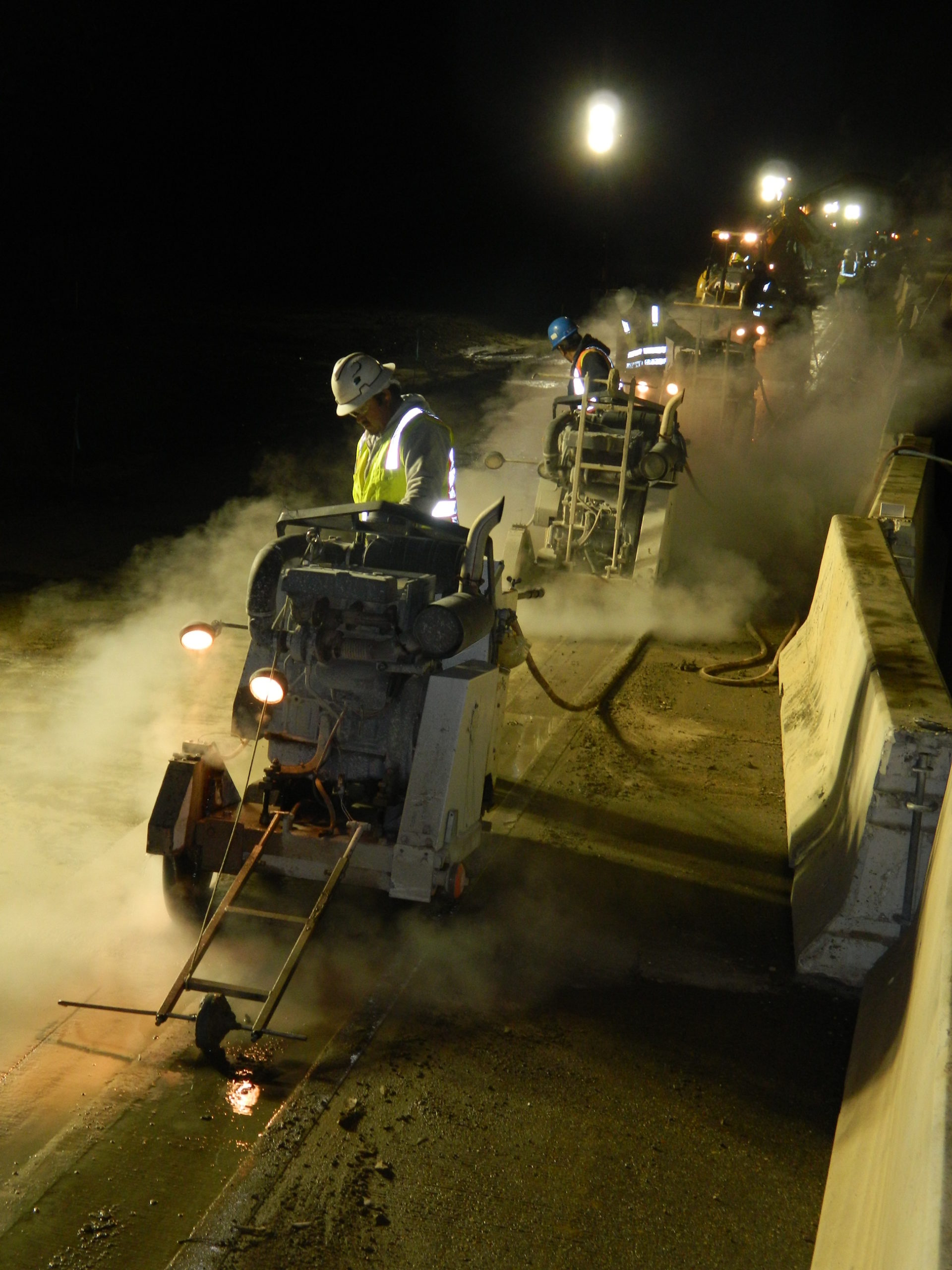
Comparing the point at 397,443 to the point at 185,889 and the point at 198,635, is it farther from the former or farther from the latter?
the point at 185,889

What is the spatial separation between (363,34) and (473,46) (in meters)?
7.33

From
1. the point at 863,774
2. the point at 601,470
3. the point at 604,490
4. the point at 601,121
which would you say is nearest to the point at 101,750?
the point at 863,774

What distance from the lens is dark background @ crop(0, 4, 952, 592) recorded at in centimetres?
1781

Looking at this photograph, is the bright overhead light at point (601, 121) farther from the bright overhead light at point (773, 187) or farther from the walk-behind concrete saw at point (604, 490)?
the bright overhead light at point (773, 187)

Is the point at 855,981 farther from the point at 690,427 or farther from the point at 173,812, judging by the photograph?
the point at 690,427

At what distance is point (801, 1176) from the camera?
351 centimetres

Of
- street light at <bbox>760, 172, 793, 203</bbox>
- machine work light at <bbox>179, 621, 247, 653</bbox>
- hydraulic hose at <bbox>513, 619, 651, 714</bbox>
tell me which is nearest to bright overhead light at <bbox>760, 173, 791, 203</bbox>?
street light at <bbox>760, 172, 793, 203</bbox>

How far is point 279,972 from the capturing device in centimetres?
455

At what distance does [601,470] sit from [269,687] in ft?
22.7

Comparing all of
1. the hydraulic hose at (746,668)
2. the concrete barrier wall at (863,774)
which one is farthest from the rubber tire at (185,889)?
the hydraulic hose at (746,668)

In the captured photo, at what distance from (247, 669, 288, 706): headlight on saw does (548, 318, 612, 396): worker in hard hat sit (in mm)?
7237

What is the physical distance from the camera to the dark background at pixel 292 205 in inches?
701

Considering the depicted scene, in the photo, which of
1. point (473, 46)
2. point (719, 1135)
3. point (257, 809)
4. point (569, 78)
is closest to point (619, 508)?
point (257, 809)

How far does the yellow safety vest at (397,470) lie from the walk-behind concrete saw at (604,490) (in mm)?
4808
